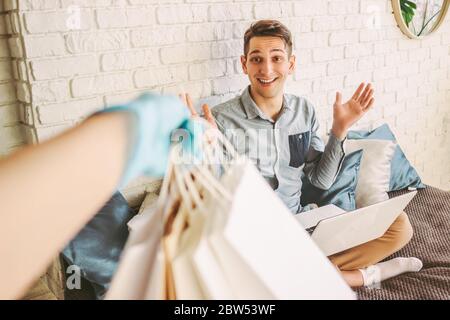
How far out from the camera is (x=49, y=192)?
1.48ft

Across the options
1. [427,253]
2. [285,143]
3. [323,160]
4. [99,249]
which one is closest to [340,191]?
[323,160]

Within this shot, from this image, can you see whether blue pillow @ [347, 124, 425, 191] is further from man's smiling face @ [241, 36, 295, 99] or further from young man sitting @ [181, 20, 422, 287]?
man's smiling face @ [241, 36, 295, 99]

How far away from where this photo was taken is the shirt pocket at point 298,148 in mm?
1960

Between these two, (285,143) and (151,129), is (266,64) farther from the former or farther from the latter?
(151,129)

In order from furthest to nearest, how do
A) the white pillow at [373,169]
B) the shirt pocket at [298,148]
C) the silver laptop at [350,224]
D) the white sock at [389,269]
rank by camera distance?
1. the white pillow at [373,169]
2. the shirt pocket at [298,148]
3. the white sock at [389,269]
4. the silver laptop at [350,224]

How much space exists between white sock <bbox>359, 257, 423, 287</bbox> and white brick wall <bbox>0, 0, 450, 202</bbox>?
88 cm

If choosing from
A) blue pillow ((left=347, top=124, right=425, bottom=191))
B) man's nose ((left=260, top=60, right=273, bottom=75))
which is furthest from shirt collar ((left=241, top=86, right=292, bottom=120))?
blue pillow ((left=347, top=124, right=425, bottom=191))

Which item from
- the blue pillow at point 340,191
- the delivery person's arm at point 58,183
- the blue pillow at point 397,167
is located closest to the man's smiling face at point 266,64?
the blue pillow at point 340,191

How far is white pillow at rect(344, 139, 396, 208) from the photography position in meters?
2.08

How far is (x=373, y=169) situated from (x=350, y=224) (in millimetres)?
750

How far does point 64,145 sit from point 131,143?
8 cm

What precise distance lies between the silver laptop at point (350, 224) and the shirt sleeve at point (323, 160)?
0.87 ft

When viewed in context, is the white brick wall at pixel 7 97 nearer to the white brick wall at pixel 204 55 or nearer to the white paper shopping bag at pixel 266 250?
the white brick wall at pixel 204 55

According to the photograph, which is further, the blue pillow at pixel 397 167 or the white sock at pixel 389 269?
the blue pillow at pixel 397 167
